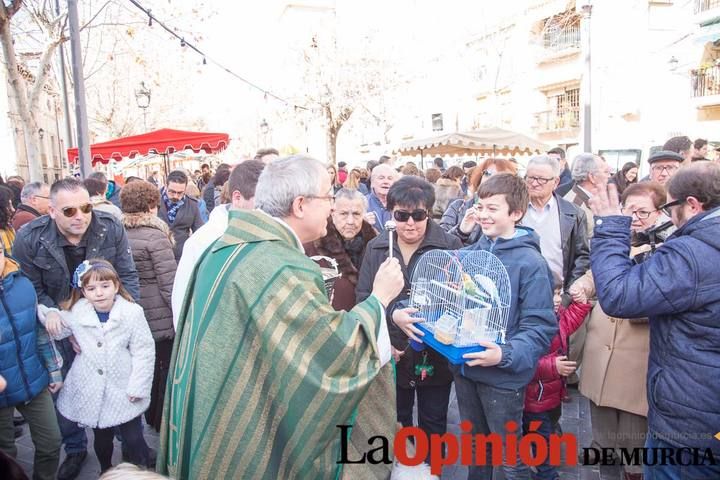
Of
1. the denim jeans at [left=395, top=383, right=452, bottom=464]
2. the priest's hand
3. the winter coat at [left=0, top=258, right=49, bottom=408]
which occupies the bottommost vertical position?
the denim jeans at [left=395, top=383, right=452, bottom=464]

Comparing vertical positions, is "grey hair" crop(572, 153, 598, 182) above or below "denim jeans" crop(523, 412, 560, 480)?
above

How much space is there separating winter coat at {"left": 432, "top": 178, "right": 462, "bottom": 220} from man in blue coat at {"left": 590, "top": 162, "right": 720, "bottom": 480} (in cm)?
485

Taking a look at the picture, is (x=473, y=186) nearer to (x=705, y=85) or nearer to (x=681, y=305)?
(x=681, y=305)

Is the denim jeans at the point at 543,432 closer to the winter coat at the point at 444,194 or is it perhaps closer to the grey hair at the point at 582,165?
the grey hair at the point at 582,165

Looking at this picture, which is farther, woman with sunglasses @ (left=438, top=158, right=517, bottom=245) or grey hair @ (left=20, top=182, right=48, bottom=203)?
grey hair @ (left=20, top=182, right=48, bottom=203)

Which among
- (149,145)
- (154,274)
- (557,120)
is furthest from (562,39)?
(154,274)

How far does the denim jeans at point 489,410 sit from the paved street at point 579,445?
0.79 m

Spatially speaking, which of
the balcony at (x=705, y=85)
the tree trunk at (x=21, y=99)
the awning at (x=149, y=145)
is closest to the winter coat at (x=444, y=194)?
the awning at (x=149, y=145)

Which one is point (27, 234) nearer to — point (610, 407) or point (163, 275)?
point (163, 275)

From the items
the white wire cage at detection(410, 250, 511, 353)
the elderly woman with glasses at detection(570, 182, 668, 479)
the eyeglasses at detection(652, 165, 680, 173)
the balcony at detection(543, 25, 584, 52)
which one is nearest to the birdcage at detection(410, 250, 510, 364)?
the white wire cage at detection(410, 250, 511, 353)

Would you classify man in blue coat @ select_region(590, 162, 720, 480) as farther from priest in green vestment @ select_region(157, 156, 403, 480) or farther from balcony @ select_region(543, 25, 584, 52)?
balcony @ select_region(543, 25, 584, 52)

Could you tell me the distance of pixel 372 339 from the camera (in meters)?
2.02

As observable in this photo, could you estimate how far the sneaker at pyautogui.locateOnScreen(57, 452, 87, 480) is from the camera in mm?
3790

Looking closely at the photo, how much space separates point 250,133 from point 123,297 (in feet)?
178
